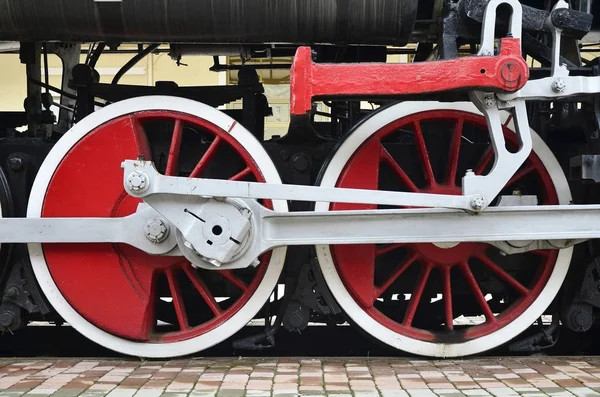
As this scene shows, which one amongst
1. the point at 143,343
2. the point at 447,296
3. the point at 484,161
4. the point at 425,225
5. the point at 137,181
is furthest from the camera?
the point at 484,161

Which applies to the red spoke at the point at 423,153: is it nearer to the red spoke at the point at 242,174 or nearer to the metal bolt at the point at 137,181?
the red spoke at the point at 242,174

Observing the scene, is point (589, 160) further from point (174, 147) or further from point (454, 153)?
A: point (174, 147)

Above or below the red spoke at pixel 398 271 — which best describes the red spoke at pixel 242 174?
above

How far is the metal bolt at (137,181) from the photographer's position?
320 centimetres

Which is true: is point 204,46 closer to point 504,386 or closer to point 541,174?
point 541,174

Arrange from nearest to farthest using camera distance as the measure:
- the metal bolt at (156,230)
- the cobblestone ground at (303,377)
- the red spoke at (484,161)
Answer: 1. the cobblestone ground at (303,377)
2. the metal bolt at (156,230)
3. the red spoke at (484,161)

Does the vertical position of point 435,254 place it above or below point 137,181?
below

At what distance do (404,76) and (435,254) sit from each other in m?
0.98

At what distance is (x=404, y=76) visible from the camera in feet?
10.6

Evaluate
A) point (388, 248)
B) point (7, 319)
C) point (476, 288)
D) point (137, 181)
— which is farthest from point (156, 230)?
point (476, 288)

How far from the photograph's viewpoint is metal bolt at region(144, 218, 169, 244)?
11.2 feet

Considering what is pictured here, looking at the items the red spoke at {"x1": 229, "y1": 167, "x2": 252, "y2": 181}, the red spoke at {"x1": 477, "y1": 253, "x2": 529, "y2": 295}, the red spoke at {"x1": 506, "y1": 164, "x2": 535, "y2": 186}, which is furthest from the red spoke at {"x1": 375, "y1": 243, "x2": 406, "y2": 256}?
the red spoke at {"x1": 229, "y1": 167, "x2": 252, "y2": 181}

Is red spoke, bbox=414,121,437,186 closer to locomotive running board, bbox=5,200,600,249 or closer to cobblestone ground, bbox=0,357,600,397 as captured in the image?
locomotive running board, bbox=5,200,600,249

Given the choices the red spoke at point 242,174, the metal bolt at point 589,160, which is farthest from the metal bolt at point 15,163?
the metal bolt at point 589,160
